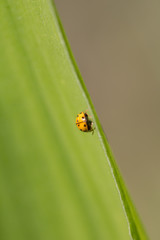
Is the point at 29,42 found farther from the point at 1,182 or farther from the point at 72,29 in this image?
the point at 72,29

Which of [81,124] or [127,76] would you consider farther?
[127,76]

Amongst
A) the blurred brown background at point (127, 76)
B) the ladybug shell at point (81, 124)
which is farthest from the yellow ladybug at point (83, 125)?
the blurred brown background at point (127, 76)

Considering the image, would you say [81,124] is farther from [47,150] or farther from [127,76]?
[127,76]

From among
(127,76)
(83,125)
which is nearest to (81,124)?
(83,125)

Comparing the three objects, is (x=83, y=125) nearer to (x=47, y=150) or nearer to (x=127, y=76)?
(x=47, y=150)

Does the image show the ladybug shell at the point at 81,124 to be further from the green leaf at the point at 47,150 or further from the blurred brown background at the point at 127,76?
the blurred brown background at the point at 127,76
